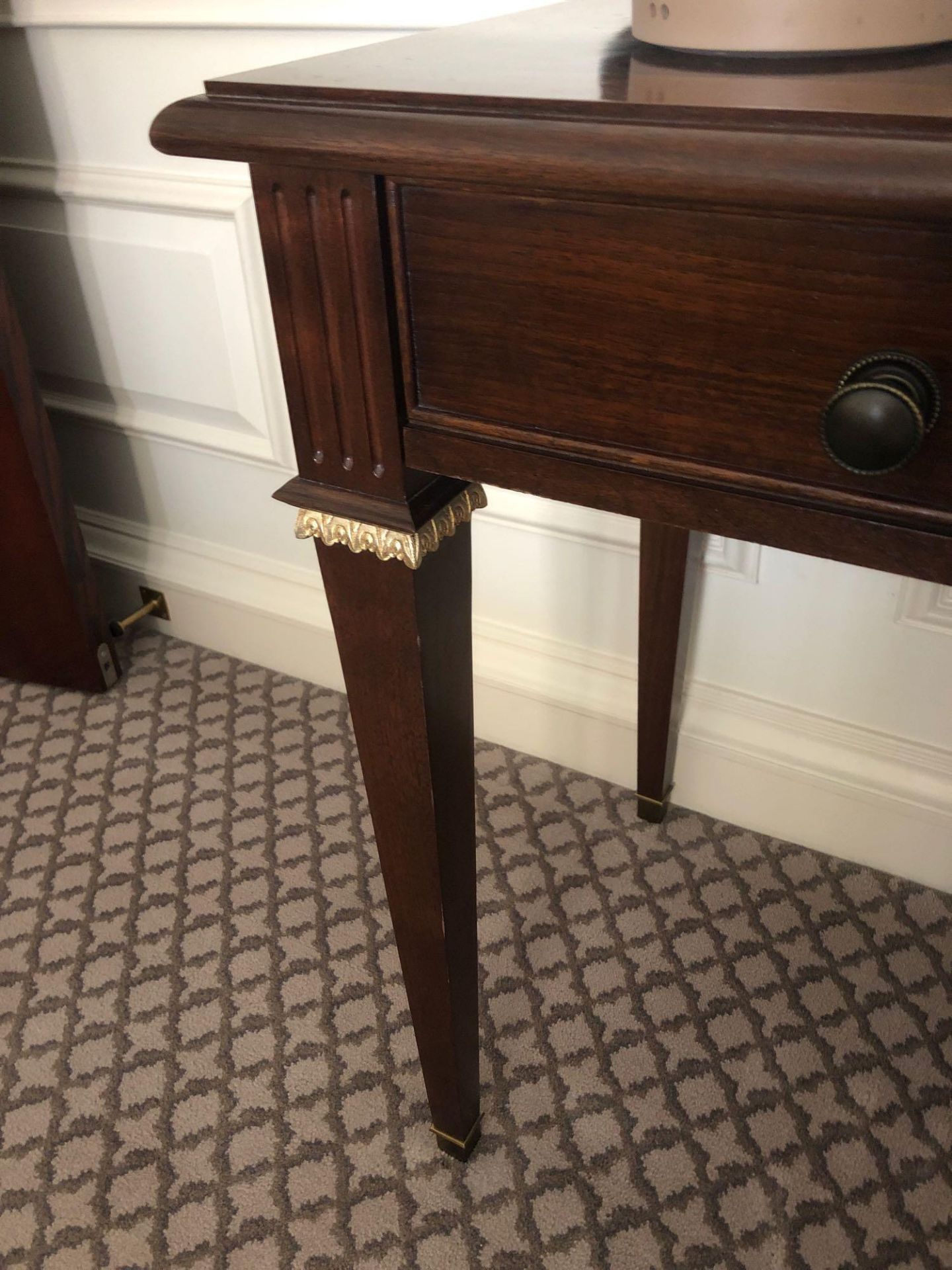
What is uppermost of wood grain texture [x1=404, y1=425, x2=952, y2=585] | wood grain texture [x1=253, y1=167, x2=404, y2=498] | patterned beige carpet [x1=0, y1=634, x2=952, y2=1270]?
wood grain texture [x1=253, y1=167, x2=404, y2=498]

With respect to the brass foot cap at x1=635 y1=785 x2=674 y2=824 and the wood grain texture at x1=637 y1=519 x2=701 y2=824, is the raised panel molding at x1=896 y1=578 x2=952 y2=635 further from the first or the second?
the brass foot cap at x1=635 y1=785 x2=674 y2=824

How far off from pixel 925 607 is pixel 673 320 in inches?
22.8

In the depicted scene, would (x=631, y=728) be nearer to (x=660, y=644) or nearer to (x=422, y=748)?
(x=660, y=644)

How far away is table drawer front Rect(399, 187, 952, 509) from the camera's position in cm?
33

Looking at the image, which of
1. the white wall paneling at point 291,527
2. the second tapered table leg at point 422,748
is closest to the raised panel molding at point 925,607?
the white wall paneling at point 291,527

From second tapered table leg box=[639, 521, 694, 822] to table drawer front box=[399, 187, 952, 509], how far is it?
0.40m

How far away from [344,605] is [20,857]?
0.73 metres

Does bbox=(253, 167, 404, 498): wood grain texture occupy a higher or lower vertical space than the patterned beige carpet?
higher

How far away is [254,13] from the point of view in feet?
2.89

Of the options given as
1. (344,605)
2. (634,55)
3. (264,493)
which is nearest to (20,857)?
(264,493)

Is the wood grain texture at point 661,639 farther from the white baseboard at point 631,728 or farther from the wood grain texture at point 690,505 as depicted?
the wood grain texture at point 690,505

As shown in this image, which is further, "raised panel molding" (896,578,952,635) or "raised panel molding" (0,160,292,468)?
"raised panel molding" (0,160,292,468)

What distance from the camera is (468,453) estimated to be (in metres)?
0.45

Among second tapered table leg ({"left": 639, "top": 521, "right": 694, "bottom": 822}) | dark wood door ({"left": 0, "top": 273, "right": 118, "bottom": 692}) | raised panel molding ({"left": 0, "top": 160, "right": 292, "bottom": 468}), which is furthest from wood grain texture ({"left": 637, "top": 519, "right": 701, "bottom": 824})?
dark wood door ({"left": 0, "top": 273, "right": 118, "bottom": 692})
